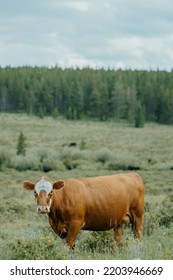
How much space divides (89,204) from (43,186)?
0.84 m

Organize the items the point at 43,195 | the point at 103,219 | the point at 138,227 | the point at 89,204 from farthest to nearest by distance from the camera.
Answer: the point at 138,227 < the point at 103,219 < the point at 89,204 < the point at 43,195

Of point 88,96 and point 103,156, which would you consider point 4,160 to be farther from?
point 88,96

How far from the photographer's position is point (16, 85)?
375 ft

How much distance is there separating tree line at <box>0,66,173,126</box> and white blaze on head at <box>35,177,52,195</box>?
274 ft

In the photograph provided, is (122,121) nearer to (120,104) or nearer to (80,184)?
(120,104)

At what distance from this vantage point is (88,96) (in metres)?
111

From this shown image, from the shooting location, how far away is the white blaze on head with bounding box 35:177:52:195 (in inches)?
330

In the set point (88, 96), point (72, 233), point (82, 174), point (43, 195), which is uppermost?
point (43, 195)

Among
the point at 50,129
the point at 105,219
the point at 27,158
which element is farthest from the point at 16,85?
the point at 105,219

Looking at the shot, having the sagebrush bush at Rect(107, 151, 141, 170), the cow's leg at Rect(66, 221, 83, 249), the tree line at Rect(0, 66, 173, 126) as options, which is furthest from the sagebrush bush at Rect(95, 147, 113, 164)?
the tree line at Rect(0, 66, 173, 126)

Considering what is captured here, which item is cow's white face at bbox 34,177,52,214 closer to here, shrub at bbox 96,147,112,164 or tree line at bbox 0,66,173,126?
shrub at bbox 96,147,112,164

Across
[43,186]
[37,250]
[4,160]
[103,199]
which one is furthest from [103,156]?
[37,250]

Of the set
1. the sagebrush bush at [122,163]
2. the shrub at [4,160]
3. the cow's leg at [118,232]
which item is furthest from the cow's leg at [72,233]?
the sagebrush bush at [122,163]
